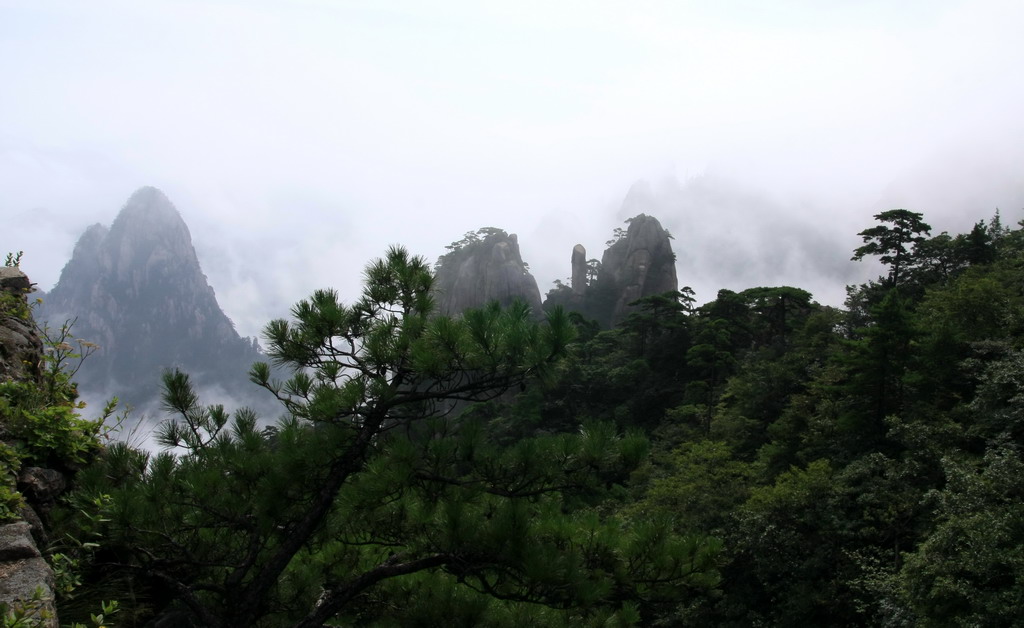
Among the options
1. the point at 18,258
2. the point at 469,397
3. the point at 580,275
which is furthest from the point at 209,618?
the point at 580,275

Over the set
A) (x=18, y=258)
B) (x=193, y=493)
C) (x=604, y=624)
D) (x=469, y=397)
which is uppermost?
(x=18, y=258)

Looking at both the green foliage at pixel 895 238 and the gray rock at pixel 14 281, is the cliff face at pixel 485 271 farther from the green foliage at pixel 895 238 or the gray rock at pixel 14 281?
the gray rock at pixel 14 281

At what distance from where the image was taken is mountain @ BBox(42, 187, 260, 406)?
3625 centimetres

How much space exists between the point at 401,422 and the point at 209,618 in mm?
1020

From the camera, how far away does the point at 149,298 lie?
39.8m

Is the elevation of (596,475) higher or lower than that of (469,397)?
lower

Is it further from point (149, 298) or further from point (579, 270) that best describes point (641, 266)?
point (149, 298)

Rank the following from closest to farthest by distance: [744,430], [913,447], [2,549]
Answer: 1. [2,549]
2. [913,447]
3. [744,430]

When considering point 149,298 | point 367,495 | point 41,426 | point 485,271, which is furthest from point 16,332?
point 149,298

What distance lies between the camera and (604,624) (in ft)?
8.92

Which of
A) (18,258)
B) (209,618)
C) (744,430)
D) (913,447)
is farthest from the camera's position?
(744,430)

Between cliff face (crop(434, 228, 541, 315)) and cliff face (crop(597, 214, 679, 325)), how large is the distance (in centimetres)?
445

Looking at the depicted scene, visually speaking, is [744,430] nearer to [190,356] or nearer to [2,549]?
[2,549]

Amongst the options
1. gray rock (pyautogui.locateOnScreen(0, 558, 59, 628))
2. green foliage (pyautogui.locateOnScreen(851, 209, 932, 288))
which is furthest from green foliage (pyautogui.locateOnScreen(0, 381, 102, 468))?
green foliage (pyautogui.locateOnScreen(851, 209, 932, 288))
